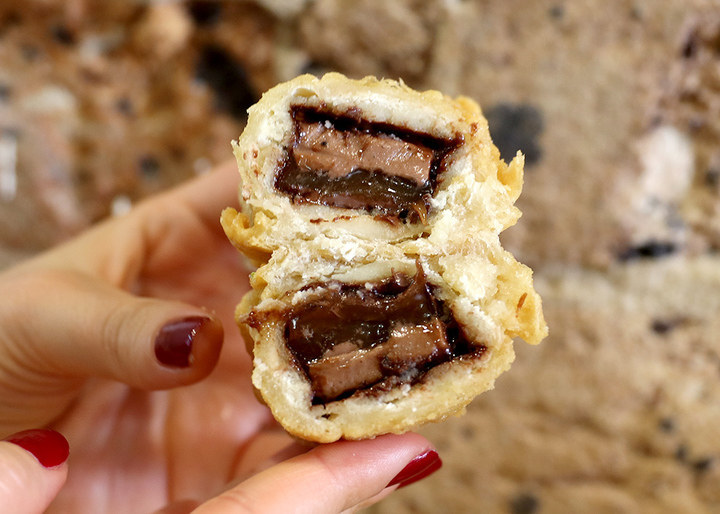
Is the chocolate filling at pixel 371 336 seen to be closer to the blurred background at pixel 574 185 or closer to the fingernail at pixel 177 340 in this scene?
the fingernail at pixel 177 340

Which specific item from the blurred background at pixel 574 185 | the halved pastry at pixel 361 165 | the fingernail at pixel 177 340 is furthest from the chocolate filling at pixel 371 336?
the blurred background at pixel 574 185

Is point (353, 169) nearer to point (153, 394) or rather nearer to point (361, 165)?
point (361, 165)

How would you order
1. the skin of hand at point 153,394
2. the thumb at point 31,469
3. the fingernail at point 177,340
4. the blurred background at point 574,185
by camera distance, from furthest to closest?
the blurred background at point 574,185, the fingernail at point 177,340, the skin of hand at point 153,394, the thumb at point 31,469

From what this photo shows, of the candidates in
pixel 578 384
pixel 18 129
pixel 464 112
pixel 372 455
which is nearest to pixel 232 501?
pixel 372 455

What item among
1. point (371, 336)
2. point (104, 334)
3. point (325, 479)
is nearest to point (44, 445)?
point (104, 334)

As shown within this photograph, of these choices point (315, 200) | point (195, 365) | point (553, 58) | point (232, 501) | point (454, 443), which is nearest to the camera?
point (232, 501)

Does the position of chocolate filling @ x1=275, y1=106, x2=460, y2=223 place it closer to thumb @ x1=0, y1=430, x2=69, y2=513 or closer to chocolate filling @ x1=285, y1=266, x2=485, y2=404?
chocolate filling @ x1=285, y1=266, x2=485, y2=404

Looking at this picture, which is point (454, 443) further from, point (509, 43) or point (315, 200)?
point (509, 43)
